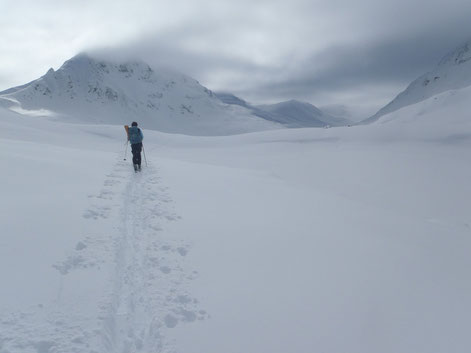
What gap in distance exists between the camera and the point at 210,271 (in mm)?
5086

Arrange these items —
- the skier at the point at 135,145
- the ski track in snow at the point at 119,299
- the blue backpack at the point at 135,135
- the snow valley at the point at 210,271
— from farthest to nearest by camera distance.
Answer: the blue backpack at the point at 135,135 < the skier at the point at 135,145 < the snow valley at the point at 210,271 < the ski track in snow at the point at 119,299

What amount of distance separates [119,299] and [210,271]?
4.74 feet

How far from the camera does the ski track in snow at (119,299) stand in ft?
11.3

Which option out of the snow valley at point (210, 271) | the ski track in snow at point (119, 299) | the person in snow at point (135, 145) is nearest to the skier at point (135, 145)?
the person in snow at point (135, 145)

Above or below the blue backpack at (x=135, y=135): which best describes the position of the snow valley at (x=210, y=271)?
below

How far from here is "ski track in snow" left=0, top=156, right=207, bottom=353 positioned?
11.3ft

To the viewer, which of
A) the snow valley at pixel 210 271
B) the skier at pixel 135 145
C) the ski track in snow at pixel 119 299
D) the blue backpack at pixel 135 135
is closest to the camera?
the ski track in snow at pixel 119 299

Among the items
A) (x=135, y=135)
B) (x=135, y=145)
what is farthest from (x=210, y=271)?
(x=135, y=135)

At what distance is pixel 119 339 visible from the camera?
3635 mm

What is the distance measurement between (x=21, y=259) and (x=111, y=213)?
8.27 ft

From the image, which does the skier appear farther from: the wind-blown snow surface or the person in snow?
the wind-blown snow surface

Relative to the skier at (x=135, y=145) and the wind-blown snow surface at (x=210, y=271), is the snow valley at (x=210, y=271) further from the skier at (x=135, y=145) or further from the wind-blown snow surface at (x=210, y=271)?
the skier at (x=135, y=145)

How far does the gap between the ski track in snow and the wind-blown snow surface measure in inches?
0.7

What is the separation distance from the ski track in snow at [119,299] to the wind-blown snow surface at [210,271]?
17mm
